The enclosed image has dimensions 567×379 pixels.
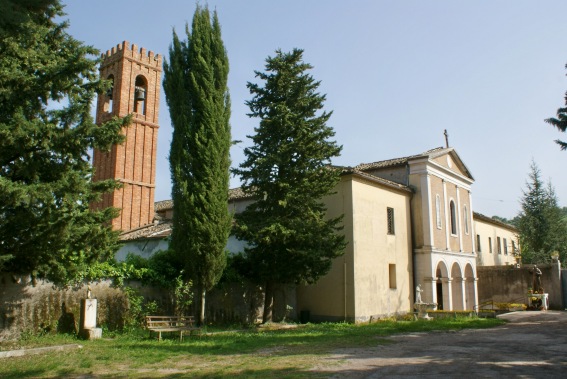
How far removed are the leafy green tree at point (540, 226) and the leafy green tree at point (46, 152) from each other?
37.6 meters

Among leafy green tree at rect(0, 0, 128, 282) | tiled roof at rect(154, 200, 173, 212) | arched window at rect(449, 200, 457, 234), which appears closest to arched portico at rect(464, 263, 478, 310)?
arched window at rect(449, 200, 457, 234)

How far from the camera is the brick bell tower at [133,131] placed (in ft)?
101

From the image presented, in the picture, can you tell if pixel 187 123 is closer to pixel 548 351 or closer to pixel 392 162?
pixel 548 351

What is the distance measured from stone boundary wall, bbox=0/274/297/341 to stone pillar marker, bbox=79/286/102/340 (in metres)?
0.46

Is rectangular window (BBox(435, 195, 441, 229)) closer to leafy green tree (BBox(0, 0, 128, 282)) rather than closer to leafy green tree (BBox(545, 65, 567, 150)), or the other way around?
leafy green tree (BBox(545, 65, 567, 150))

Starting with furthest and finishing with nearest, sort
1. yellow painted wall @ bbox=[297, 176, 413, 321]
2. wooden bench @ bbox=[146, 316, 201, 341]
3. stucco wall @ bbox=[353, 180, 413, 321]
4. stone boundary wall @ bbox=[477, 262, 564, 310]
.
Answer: stone boundary wall @ bbox=[477, 262, 564, 310]
stucco wall @ bbox=[353, 180, 413, 321]
yellow painted wall @ bbox=[297, 176, 413, 321]
wooden bench @ bbox=[146, 316, 201, 341]

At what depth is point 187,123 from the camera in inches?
683

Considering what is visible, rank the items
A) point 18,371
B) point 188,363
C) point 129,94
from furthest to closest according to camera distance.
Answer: point 129,94
point 188,363
point 18,371

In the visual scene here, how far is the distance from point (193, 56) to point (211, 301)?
9321 millimetres

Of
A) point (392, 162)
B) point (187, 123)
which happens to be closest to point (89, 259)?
point (187, 123)

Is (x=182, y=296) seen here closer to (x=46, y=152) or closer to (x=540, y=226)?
(x=46, y=152)

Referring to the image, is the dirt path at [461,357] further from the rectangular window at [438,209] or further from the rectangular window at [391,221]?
the rectangular window at [438,209]

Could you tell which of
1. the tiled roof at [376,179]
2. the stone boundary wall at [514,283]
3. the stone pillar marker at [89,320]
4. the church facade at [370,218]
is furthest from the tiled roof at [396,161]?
the stone pillar marker at [89,320]

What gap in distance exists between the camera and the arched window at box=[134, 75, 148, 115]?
31.9 metres
